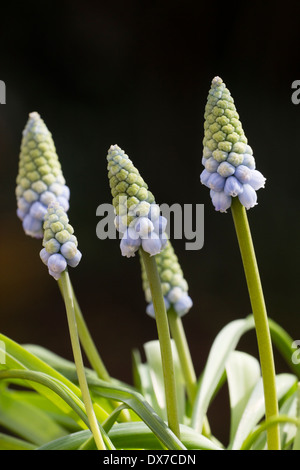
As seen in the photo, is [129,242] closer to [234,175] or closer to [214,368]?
[234,175]

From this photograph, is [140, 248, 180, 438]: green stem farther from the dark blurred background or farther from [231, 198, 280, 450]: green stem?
the dark blurred background

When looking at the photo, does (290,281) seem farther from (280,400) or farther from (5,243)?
(280,400)

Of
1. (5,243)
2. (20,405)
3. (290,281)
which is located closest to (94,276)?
(5,243)

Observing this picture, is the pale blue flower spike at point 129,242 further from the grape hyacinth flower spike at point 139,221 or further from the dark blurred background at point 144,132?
the dark blurred background at point 144,132

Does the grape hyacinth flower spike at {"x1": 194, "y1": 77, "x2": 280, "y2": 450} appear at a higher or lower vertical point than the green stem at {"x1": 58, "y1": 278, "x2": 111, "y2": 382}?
higher

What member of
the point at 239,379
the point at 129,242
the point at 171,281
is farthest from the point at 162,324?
the point at 239,379

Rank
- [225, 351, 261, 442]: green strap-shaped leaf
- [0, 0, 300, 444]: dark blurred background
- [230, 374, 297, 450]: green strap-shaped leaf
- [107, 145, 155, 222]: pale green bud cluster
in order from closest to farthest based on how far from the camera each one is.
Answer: [107, 145, 155, 222]: pale green bud cluster < [230, 374, 297, 450]: green strap-shaped leaf < [225, 351, 261, 442]: green strap-shaped leaf < [0, 0, 300, 444]: dark blurred background

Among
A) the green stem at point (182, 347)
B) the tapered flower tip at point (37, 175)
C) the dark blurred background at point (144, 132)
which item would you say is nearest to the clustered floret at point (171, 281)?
the green stem at point (182, 347)

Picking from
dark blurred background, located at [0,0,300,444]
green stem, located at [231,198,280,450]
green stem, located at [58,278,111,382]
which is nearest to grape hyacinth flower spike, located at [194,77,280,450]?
green stem, located at [231,198,280,450]
